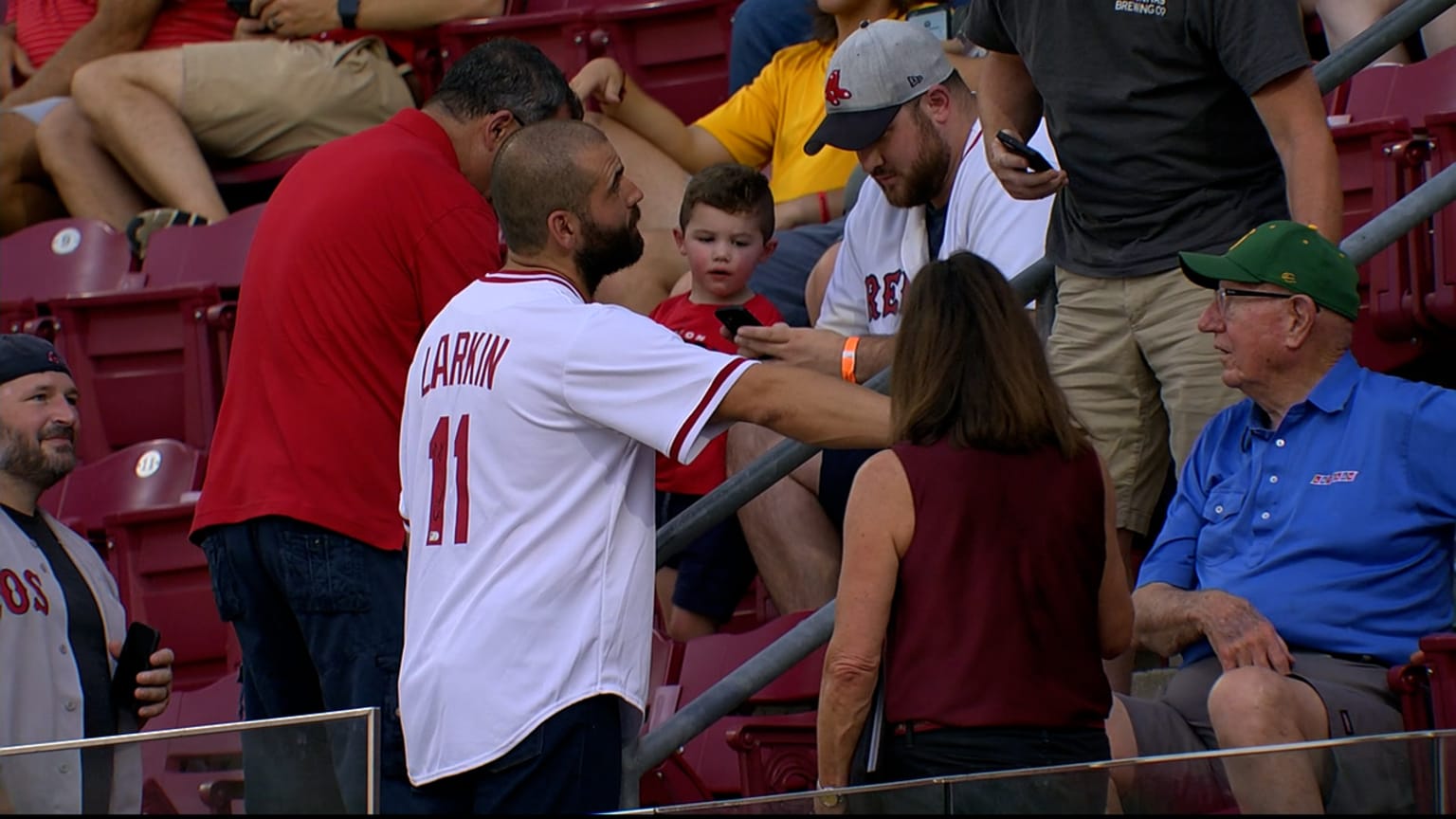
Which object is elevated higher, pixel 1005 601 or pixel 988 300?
pixel 988 300

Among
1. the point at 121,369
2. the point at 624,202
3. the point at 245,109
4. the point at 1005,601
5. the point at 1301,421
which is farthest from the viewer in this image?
the point at 245,109

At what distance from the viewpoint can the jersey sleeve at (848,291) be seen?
4422 millimetres

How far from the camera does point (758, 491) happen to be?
3.47 meters

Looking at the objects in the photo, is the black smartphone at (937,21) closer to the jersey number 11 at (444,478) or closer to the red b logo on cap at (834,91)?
the red b logo on cap at (834,91)

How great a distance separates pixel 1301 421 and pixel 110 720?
229cm

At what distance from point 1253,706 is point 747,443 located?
160 cm

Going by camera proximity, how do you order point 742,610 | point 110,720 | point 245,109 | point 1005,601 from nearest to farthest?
point 1005,601, point 110,720, point 742,610, point 245,109

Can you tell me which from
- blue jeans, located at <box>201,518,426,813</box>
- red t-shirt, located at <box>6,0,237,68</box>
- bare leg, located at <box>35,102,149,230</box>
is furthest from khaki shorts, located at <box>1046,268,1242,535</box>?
red t-shirt, located at <box>6,0,237,68</box>

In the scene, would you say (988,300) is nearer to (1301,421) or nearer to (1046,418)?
(1046,418)

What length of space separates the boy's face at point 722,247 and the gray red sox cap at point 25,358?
1.41 metres

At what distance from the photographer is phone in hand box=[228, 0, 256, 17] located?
22.3 feet

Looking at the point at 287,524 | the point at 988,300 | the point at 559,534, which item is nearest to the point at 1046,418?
the point at 988,300

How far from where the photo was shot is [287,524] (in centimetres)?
338

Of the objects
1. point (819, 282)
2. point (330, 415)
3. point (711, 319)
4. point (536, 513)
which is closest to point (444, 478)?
point (536, 513)
